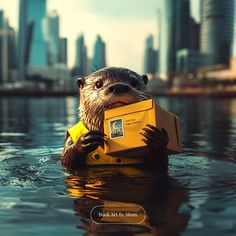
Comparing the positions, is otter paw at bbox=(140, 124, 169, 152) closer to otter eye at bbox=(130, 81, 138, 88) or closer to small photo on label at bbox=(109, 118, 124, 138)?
small photo on label at bbox=(109, 118, 124, 138)

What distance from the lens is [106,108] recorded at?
735 cm

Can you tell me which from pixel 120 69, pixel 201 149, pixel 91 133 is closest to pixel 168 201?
pixel 91 133

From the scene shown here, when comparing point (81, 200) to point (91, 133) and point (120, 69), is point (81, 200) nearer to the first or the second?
point (91, 133)

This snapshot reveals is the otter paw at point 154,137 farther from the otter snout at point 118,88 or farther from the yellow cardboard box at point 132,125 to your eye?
the otter snout at point 118,88

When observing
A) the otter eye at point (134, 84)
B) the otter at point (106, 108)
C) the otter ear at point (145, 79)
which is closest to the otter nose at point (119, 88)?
the otter at point (106, 108)

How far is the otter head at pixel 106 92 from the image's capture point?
282 inches

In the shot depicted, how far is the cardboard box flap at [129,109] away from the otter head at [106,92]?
0.55ft

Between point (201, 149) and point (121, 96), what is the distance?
18.4 feet

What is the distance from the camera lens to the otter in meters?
Answer: 6.87

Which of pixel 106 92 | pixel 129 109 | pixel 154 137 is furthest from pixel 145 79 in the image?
pixel 154 137

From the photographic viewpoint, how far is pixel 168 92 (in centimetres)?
19688

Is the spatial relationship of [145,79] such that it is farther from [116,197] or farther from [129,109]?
[116,197]

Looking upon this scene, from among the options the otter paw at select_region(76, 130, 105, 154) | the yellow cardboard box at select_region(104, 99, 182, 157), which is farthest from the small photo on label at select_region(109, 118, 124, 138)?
the otter paw at select_region(76, 130, 105, 154)

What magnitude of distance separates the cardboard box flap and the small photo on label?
0.31 ft
